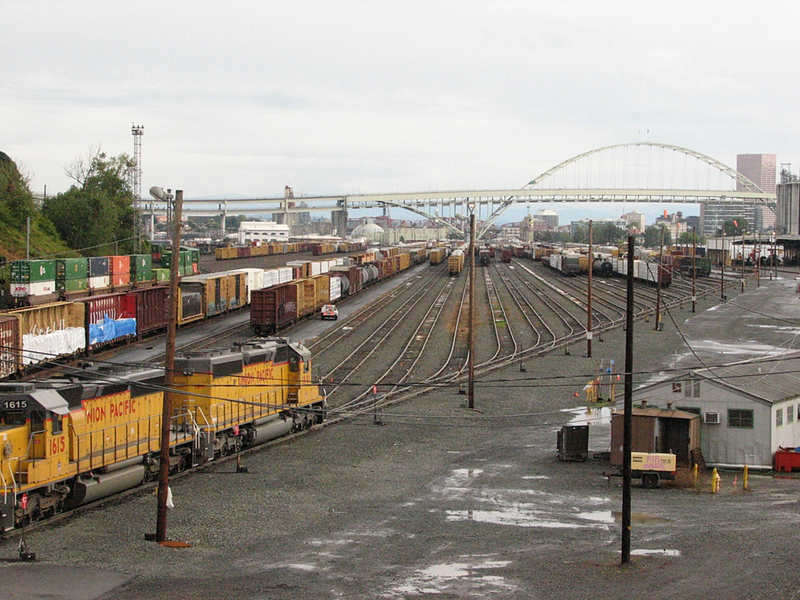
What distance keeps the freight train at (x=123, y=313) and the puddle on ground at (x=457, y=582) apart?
590 inches

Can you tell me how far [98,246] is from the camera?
92.2 m

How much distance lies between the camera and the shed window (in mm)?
26391

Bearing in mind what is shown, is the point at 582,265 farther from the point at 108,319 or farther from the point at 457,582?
the point at 457,582

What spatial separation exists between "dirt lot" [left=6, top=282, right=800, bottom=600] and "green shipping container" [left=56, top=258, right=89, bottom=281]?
113ft

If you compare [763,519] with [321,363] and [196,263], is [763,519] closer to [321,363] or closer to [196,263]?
[321,363]

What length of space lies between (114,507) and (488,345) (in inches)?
1362

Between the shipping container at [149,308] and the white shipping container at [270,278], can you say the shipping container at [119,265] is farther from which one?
the shipping container at [149,308]

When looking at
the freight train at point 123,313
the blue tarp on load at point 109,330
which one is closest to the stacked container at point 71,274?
the freight train at point 123,313

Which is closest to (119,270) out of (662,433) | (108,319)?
(108,319)

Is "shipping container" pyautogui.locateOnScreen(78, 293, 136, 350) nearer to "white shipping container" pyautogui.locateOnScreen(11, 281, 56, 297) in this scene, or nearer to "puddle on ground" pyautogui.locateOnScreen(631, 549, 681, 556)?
"white shipping container" pyautogui.locateOnScreen(11, 281, 56, 297)

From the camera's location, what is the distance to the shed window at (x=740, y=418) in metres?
26.4

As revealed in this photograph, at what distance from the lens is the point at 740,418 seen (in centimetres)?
2648

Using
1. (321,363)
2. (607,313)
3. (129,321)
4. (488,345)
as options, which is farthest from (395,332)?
(607,313)

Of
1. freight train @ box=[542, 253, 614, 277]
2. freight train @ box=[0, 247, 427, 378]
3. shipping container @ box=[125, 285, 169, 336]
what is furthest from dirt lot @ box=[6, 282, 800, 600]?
freight train @ box=[542, 253, 614, 277]
